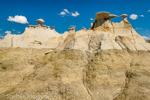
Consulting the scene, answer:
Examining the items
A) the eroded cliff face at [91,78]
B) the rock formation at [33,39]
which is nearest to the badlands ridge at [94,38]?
the rock formation at [33,39]

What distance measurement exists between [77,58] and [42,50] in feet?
24.2

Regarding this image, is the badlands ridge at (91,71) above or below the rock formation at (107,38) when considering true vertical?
below

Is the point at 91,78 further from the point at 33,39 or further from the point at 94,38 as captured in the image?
the point at 33,39

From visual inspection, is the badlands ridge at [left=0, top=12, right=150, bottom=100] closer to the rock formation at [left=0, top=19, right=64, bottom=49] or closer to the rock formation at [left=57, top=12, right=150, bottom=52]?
the rock formation at [left=57, top=12, right=150, bottom=52]

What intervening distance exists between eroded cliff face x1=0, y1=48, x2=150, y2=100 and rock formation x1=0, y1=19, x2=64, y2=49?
5.42 meters

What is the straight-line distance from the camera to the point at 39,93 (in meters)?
6.21

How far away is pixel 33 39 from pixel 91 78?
10.7m

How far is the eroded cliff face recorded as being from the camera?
605cm

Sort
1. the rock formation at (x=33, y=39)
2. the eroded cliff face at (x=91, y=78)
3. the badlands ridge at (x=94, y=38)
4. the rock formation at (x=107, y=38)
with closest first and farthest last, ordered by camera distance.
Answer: the eroded cliff face at (x=91, y=78) → the rock formation at (x=107, y=38) → the badlands ridge at (x=94, y=38) → the rock formation at (x=33, y=39)

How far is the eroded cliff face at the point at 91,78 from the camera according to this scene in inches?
238

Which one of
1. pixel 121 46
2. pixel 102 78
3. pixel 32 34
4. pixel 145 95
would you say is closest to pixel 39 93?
pixel 102 78

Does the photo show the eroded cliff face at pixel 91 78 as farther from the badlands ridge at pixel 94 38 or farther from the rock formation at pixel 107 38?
the badlands ridge at pixel 94 38

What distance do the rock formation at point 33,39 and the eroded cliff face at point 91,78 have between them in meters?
5.42

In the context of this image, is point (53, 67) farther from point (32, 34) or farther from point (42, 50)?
point (32, 34)
